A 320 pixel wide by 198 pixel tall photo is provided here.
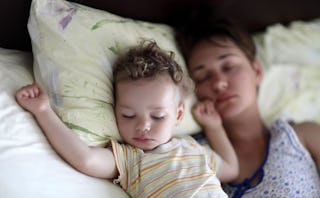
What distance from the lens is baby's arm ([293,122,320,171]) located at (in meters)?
1.39

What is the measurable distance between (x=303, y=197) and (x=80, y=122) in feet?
2.24

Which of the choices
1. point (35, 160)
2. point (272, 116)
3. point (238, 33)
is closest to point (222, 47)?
point (238, 33)

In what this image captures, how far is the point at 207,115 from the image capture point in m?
1.40

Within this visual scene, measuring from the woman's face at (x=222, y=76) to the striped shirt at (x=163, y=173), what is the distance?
0.32 metres

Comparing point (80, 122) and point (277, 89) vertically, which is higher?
point (80, 122)

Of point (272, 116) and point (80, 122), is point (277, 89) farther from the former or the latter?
point (80, 122)

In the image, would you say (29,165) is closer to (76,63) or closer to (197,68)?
(76,63)

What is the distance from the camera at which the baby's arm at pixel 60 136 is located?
1.03m

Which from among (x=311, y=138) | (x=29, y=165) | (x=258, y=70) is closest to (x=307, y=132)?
(x=311, y=138)

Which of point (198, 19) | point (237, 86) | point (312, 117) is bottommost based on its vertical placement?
point (312, 117)

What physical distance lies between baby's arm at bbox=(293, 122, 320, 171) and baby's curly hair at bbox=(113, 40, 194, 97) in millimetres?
436

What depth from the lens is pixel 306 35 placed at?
69.4 inches

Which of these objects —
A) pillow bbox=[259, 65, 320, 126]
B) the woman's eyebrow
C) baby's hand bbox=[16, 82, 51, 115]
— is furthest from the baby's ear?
pillow bbox=[259, 65, 320, 126]

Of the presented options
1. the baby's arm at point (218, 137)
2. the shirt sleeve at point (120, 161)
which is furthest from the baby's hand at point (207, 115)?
the shirt sleeve at point (120, 161)
